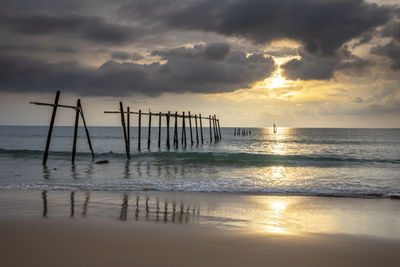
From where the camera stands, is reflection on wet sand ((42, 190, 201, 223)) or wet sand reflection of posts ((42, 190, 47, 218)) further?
wet sand reflection of posts ((42, 190, 47, 218))

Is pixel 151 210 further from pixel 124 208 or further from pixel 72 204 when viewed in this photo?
pixel 72 204

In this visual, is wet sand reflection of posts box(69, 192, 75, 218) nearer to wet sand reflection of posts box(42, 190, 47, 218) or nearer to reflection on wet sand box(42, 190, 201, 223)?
reflection on wet sand box(42, 190, 201, 223)

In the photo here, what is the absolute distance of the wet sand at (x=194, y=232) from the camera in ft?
12.7

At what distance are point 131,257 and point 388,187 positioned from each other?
10108 millimetres

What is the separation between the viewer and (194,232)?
4934 millimetres

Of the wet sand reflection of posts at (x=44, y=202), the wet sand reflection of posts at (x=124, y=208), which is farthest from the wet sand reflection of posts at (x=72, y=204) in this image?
the wet sand reflection of posts at (x=124, y=208)

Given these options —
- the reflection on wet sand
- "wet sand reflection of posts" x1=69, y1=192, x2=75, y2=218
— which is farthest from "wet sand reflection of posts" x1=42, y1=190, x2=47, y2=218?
"wet sand reflection of posts" x1=69, y1=192, x2=75, y2=218

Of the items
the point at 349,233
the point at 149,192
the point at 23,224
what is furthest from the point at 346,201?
the point at 23,224

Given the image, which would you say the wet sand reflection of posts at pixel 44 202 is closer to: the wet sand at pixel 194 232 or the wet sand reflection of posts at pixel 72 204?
the wet sand at pixel 194 232

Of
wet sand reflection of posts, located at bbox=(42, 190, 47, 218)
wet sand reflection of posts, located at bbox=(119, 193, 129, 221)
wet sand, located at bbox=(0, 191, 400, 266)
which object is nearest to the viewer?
wet sand, located at bbox=(0, 191, 400, 266)

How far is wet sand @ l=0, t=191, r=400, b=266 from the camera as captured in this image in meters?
3.88

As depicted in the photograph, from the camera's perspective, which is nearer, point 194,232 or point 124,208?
point 194,232

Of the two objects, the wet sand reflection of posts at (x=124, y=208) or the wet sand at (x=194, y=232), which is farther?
the wet sand reflection of posts at (x=124, y=208)

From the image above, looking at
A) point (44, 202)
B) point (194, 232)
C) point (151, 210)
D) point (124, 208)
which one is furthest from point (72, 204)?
point (194, 232)
